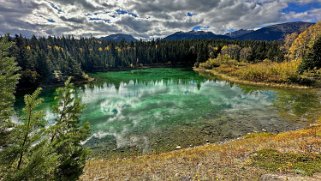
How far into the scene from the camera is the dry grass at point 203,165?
16297 mm

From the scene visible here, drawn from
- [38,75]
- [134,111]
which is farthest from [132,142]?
[38,75]

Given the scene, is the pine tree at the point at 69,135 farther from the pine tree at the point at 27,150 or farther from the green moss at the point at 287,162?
the green moss at the point at 287,162

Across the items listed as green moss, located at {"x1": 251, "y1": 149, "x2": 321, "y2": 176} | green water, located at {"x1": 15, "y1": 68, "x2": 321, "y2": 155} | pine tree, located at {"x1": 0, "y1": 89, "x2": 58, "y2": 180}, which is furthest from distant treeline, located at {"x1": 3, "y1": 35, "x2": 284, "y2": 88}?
pine tree, located at {"x1": 0, "y1": 89, "x2": 58, "y2": 180}

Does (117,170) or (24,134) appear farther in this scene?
(117,170)

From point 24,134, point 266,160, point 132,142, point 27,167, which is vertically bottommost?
point 132,142

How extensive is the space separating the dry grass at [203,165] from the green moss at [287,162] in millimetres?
512

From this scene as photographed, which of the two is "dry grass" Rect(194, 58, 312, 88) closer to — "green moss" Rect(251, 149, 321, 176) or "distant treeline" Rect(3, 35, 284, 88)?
"distant treeline" Rect(3, 35, 284, 88)

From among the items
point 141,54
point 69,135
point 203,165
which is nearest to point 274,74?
point 203,165

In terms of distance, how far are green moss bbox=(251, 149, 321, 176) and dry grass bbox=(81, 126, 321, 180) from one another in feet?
1.68

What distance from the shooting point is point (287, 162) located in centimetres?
1675

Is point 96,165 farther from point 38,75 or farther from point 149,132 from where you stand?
point 38,75

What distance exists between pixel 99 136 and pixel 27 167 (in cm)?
2483

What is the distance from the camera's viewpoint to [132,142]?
28406mm

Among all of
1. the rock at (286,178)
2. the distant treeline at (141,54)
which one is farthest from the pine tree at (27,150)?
the distant treeline at (141,54)
